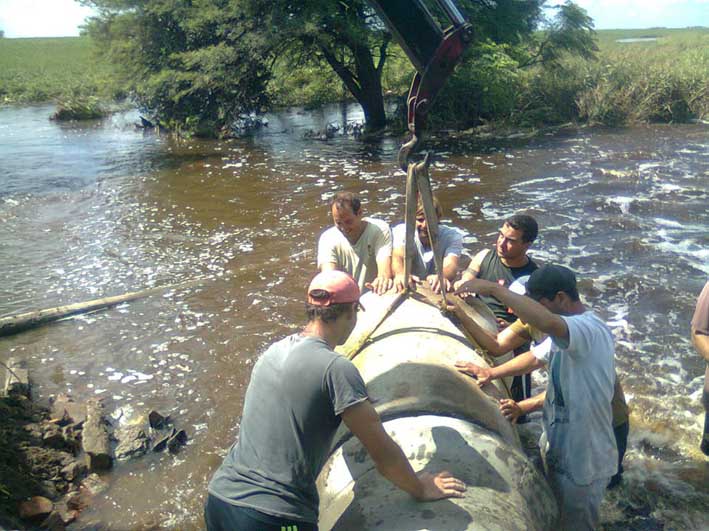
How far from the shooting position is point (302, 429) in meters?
2.64

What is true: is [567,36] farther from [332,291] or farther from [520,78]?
[332,291]

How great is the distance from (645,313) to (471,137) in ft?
44.8

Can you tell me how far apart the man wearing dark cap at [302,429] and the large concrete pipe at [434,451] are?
0.16 m

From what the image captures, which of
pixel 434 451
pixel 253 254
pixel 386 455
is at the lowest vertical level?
pixel 253 254

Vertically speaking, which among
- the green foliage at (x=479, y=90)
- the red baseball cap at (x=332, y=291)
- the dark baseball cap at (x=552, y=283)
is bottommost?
the dark baseball cap at (x=552, y=283)

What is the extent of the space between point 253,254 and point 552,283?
8117 millimetres

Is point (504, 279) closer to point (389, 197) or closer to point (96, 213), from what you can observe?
point (389, 197)

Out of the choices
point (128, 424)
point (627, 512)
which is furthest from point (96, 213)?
point (627, 512)

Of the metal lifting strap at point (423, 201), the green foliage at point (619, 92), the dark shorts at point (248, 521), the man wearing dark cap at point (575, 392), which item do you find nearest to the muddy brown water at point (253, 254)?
the green foliage at point (619, 92)

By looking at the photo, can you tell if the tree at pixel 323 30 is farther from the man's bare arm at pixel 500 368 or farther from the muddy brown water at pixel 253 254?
the man's bare arm at pixel 500 368

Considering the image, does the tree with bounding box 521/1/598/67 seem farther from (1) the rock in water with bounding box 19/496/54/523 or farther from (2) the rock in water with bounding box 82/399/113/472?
(1) the rock in water with bounding box 19/496/54/523

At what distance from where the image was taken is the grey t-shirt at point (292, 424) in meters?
2.57

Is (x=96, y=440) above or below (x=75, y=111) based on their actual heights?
below

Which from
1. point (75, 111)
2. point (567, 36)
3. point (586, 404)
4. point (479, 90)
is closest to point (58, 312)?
point (586, 404)
